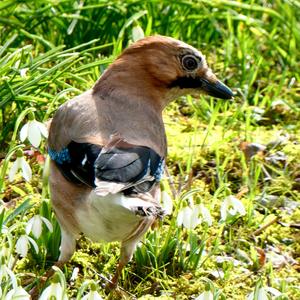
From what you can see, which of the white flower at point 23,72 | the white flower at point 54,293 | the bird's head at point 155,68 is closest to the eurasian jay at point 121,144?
the bird's head at point 155,68

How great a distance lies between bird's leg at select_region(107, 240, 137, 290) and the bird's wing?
1.50ft

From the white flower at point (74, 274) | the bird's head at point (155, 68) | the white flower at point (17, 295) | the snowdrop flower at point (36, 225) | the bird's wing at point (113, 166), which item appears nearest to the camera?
the white flower at point (17, 295)

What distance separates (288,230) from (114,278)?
129 cm

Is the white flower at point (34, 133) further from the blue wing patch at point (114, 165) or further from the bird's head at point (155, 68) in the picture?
the bird's head at point (155, 68)

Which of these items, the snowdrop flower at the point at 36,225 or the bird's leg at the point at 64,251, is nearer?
the snowdrop flower at the point at 36,225

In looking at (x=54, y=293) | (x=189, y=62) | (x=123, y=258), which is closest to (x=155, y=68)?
(x=189, y=62)

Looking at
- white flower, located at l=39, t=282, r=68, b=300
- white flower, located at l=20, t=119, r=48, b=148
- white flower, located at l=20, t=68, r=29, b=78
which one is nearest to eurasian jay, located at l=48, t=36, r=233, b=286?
white flower, located at l=20, t=119, r=48, b=148

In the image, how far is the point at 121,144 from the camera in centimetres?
479

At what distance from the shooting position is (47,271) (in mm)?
5320

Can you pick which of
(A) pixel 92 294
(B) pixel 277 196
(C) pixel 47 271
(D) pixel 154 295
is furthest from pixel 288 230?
(A) pixel 92 294

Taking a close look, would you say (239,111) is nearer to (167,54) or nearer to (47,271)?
(167,54)

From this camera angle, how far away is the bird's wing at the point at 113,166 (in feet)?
14.8

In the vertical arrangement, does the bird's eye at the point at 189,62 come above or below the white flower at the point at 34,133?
above

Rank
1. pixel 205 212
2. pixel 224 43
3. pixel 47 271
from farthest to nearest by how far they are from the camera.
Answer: pixel 224 43, pixel 47 271, pixel 205 212
